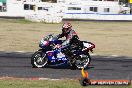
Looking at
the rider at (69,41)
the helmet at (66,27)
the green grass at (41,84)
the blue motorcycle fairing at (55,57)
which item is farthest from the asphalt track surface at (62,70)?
the green grass at (41,84)

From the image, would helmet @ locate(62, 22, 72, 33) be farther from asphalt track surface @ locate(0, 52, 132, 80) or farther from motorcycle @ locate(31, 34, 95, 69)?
asphalt track surface @ locate(0, 52, 132, 80)

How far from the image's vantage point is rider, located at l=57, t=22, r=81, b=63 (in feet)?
50.8

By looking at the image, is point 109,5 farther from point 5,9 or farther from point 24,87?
point 24,87

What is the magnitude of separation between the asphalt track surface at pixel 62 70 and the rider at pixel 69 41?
0.66 meters

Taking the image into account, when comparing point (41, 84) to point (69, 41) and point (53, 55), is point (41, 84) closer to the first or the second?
point (69, 41)

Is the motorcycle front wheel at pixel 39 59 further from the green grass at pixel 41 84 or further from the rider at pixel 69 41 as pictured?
the green grass at pixel 41 84

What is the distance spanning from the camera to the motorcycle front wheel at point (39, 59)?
15758 mm

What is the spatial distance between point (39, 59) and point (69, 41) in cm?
137

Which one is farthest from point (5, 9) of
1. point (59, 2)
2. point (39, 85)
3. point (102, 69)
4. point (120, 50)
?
point (39, 85)

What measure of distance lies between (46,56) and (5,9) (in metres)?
64.2

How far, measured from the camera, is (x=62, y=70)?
1582 cm

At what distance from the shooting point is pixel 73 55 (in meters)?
16.0

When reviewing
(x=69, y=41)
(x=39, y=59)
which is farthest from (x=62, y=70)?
(x=69, y=41)

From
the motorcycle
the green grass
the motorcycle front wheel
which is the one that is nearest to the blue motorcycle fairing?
the motorcycle
